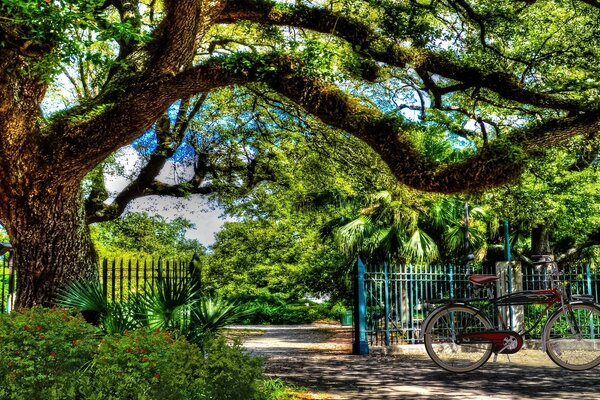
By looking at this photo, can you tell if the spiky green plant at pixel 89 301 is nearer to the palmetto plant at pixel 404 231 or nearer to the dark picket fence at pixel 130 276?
the dark picket fence at pixel 130 276

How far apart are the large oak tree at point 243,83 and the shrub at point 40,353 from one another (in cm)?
358

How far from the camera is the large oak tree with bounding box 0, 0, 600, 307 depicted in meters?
10.1

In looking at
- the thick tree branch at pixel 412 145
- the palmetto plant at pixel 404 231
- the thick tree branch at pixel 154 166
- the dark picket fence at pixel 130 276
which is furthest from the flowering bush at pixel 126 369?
the palmetto plant at pixel 404 231

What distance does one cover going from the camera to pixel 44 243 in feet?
36.4

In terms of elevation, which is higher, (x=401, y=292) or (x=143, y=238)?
(x=143, y=238)

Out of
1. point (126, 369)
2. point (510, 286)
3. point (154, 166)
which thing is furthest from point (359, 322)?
point (126, 369)

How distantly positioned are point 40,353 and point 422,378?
6.67m

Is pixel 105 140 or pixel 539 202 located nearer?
pixel 105 140

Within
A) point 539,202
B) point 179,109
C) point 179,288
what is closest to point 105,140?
point 179,288

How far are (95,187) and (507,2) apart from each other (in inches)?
507

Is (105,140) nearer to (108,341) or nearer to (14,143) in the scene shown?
(14,143)

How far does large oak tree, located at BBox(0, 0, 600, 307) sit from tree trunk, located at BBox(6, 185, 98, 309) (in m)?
0.02

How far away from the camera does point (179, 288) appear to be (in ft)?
28.4

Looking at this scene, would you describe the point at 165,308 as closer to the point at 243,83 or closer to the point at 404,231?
the point at 243,83
